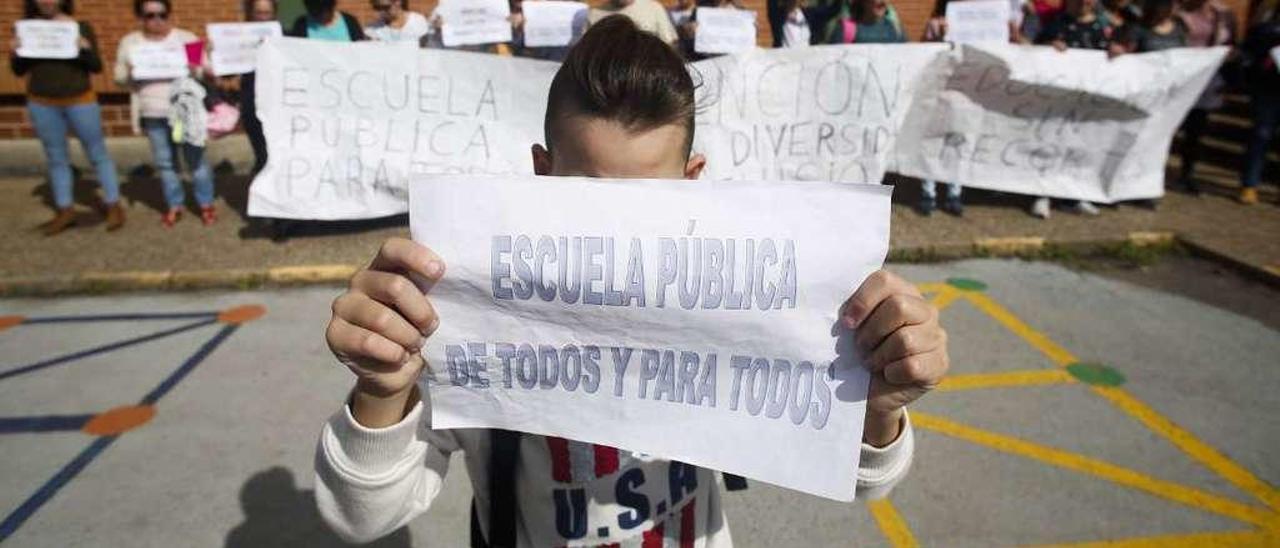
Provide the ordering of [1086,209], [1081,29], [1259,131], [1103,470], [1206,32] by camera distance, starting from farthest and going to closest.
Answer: [1206,32], [1259,131], [1086,209], [1081,29], [1103,470]

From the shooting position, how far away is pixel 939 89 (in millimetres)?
5871

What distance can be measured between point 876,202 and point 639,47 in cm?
46

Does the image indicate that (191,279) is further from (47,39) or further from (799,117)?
(799,117)

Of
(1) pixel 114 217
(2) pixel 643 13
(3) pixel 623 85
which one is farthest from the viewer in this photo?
(1) pixel 114 217

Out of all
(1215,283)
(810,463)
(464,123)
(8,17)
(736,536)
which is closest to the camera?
(810,463)

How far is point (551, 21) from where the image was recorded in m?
5.41

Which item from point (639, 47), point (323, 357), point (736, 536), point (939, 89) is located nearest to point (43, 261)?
point (323, 357)

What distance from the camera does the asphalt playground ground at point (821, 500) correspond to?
99.3 inches

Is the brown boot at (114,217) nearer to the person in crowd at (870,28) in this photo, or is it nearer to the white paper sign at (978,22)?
the person in crowd at (870,28)

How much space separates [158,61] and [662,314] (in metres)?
5.66

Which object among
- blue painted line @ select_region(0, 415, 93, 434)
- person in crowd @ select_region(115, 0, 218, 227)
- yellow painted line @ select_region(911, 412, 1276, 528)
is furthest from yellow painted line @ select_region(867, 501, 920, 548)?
person in crowd @ select_region(115, 0, 218, 227)

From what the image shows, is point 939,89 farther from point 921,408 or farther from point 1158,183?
point 921,408

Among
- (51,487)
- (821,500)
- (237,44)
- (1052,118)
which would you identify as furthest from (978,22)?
(51,487)

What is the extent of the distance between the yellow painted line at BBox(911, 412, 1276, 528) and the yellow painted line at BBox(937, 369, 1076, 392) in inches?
14.4
